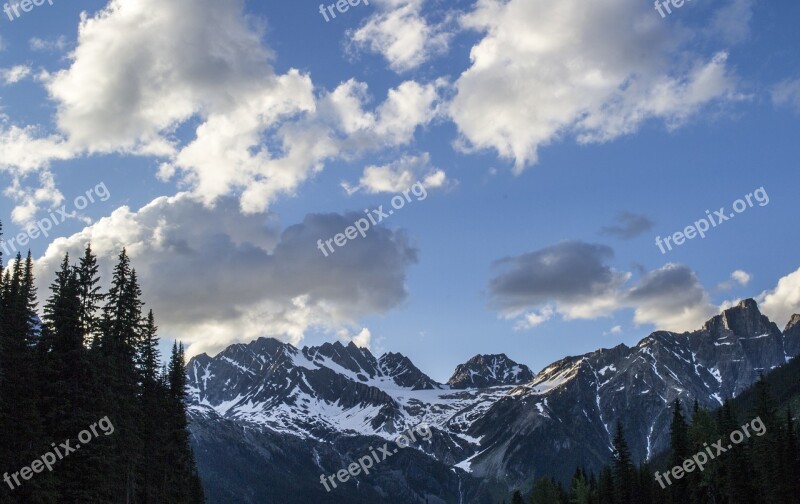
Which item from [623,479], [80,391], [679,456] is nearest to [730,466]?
[679,456]

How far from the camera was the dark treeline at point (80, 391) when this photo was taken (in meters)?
54.2

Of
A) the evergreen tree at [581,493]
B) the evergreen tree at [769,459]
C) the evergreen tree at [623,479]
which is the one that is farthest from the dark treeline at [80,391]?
the evergreen tree at [581,493]

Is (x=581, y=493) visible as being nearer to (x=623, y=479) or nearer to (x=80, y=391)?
Result: (x=623, y=479)

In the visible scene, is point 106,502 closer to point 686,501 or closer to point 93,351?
point 93,351

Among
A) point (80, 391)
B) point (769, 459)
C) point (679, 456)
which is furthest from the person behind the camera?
point (679, 456)

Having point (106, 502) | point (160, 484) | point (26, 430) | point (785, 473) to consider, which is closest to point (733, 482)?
point (785, 473)

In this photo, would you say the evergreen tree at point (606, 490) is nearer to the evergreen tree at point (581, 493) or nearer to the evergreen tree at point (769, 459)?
the evergreen tree at point (581, 493)

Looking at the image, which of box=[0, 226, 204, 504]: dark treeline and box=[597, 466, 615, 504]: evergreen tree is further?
box=[597, 466, 615, 504]: evergreen tree

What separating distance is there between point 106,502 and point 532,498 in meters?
115

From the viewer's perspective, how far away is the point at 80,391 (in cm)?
5819

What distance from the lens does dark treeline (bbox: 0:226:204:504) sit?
54219 millimetres

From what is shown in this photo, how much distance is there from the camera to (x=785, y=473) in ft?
286

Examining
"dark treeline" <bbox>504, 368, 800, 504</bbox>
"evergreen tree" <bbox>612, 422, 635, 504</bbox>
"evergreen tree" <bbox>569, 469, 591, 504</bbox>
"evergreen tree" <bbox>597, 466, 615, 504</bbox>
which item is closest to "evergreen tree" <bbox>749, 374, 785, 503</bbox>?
"dark treeline" <bbox>504, 368, 800, 504</bbox>

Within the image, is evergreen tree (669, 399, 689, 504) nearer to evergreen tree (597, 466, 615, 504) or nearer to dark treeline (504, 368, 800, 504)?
dark treeline (504, 368, 800, 504)
